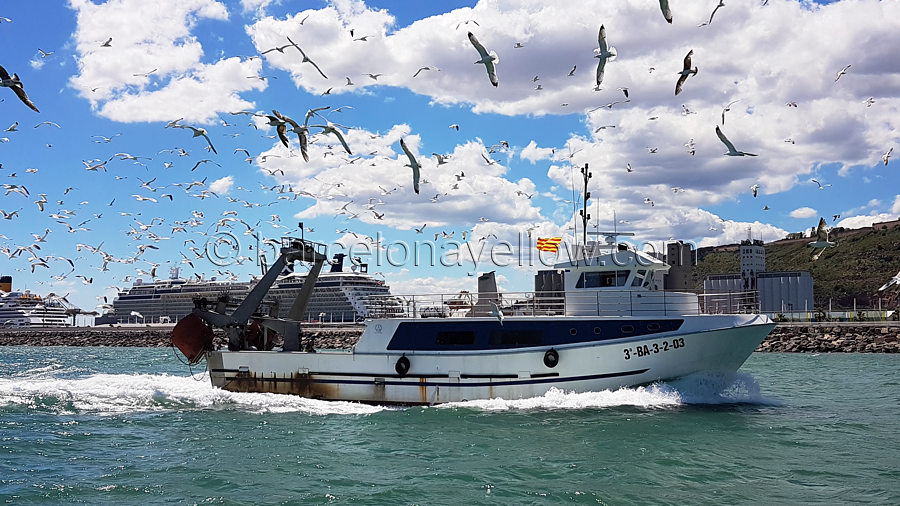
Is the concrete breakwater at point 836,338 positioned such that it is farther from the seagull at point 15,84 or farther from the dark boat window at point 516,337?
the seagull at point 15,84

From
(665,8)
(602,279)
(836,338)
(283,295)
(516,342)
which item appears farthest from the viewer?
(283,295)

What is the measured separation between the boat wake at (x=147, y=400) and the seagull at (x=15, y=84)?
7953 millimetres

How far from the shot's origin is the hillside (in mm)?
117562

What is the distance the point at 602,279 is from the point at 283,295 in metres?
95.5

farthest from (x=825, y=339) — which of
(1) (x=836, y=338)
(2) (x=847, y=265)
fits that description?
(2) (x=847, y=265)

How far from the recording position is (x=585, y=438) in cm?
1416

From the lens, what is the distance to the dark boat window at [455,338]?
18750mm

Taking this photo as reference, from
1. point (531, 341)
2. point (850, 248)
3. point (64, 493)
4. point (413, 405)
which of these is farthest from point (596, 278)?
point (850, 248)

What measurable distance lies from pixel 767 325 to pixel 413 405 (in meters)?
8.94

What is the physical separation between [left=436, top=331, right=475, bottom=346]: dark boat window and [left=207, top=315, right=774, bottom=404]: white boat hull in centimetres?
26

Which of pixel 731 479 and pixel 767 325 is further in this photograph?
pixel 767 325

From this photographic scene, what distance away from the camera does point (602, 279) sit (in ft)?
63.7

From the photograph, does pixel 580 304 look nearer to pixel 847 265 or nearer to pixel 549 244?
pixel 549 244

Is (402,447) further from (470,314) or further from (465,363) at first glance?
(470,314)
